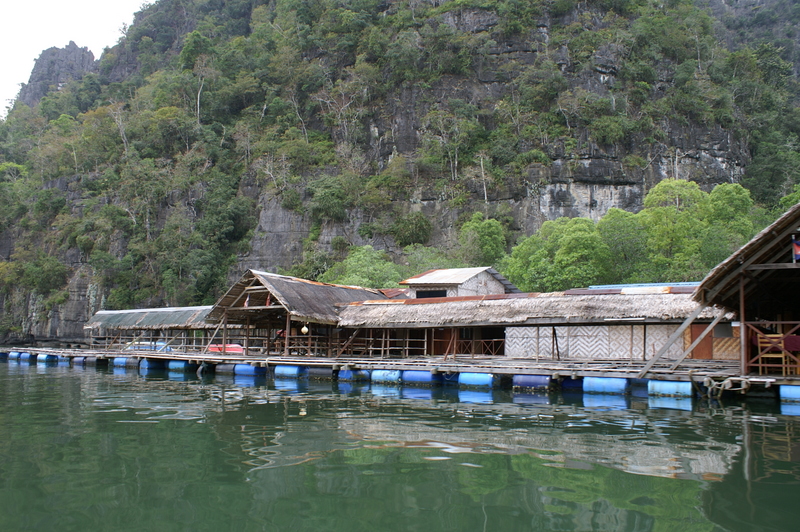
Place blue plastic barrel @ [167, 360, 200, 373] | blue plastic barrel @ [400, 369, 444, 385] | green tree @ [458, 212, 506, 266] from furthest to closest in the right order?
green tree @ [458, 212, 506, 266], blue plastic barrel @ [167, 360, 200, 373], blue plastic barrel @ [400, 369, 444, 385]

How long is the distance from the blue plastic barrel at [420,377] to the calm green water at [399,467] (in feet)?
15.9

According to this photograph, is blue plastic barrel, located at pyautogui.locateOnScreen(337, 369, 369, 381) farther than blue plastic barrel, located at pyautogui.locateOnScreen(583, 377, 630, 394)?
Yes

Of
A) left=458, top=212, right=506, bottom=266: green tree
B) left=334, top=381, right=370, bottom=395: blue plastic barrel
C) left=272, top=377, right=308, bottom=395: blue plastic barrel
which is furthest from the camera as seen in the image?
left=458, top=212, right=506, bottom=266: green tree

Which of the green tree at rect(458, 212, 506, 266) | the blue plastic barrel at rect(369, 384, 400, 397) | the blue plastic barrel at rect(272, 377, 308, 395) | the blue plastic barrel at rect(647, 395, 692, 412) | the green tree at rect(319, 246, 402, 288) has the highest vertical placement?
the green tree at rect(458, 212, 506, 266)

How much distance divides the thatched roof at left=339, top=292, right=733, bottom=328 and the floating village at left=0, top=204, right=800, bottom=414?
5 cm

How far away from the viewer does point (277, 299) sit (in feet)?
77.3

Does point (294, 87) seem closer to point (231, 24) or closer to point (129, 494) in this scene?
point (231, 24)

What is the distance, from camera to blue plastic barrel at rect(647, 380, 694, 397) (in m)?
15.6

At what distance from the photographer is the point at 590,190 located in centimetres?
5047

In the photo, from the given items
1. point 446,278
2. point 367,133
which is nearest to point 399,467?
point 446,278

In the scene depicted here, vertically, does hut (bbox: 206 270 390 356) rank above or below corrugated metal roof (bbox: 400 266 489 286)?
below

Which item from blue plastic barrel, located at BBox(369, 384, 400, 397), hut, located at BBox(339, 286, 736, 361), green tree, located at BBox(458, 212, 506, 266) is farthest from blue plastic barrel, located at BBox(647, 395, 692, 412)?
green tree, located at BBox(458, 212, 506, 266)

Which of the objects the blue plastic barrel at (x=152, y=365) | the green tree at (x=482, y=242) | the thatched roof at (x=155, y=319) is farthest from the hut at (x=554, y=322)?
the green tree at (x=482, y=242)

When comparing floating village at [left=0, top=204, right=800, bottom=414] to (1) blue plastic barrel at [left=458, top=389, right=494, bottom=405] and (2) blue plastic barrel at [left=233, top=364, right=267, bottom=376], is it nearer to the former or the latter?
(2) blue plastic barrel at [left=233, top=364, right=267, bottom=376]
